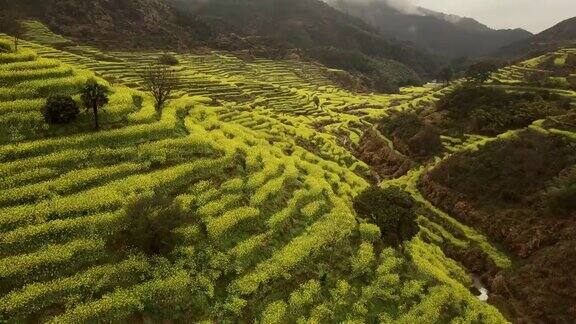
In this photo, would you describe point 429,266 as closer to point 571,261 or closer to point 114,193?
point 571,261

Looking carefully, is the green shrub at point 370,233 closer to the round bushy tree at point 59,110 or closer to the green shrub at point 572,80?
the round bushy tree at point 59,110

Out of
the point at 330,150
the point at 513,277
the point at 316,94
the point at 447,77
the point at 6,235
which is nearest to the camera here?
the point at 6,235

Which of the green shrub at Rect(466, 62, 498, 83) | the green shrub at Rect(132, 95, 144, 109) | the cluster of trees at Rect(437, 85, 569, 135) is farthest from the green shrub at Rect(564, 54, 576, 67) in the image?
the green shrub at Rect(132, 95, 144, 109)

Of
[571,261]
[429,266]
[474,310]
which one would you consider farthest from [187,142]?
[571,261]

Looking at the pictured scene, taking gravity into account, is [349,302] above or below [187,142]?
below

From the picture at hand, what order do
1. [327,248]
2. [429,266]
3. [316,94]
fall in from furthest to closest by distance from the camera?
[316,94]
[429,266]
[327,248]

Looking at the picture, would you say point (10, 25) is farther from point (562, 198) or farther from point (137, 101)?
point (562, 198)

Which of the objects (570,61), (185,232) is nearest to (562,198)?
(185,232)
